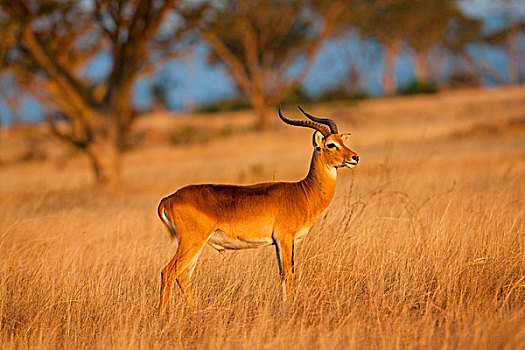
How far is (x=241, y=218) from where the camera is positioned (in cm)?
568

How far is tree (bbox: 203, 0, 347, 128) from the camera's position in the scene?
3038 centimetres

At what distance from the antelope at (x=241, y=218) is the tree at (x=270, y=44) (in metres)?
19.5

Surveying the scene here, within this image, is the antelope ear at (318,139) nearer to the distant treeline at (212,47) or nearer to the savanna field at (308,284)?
the savanna field at (308,284)

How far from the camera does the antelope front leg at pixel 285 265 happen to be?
5.66m

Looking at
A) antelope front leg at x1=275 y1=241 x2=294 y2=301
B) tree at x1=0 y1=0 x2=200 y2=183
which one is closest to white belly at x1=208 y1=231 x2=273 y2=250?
antelope front leg at x1=275 y1=241 x2=294 y2=301

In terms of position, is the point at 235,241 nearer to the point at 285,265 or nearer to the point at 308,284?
the point at 285,265

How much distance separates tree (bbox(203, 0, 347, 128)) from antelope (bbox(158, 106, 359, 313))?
19490mm

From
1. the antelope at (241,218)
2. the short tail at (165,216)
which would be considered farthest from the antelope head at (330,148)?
the short tail at (165,216)

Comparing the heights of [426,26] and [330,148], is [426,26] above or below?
above

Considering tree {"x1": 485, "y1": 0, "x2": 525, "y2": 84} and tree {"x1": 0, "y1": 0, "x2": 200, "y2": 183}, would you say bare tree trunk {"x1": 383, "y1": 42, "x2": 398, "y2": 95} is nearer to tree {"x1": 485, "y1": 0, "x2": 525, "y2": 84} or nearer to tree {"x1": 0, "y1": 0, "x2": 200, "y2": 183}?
tree {"x1": 485, "y1": 0, "x2": 525, "y2": 84}

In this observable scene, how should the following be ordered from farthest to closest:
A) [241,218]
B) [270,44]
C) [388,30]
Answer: [388,30]
[270,44]
[241,218]

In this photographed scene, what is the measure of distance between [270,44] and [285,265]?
1343 inches

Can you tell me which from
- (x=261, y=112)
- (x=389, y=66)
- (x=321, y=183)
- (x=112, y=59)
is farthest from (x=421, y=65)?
(x=321, y=183)

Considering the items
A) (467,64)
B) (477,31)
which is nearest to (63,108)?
(477,31)
